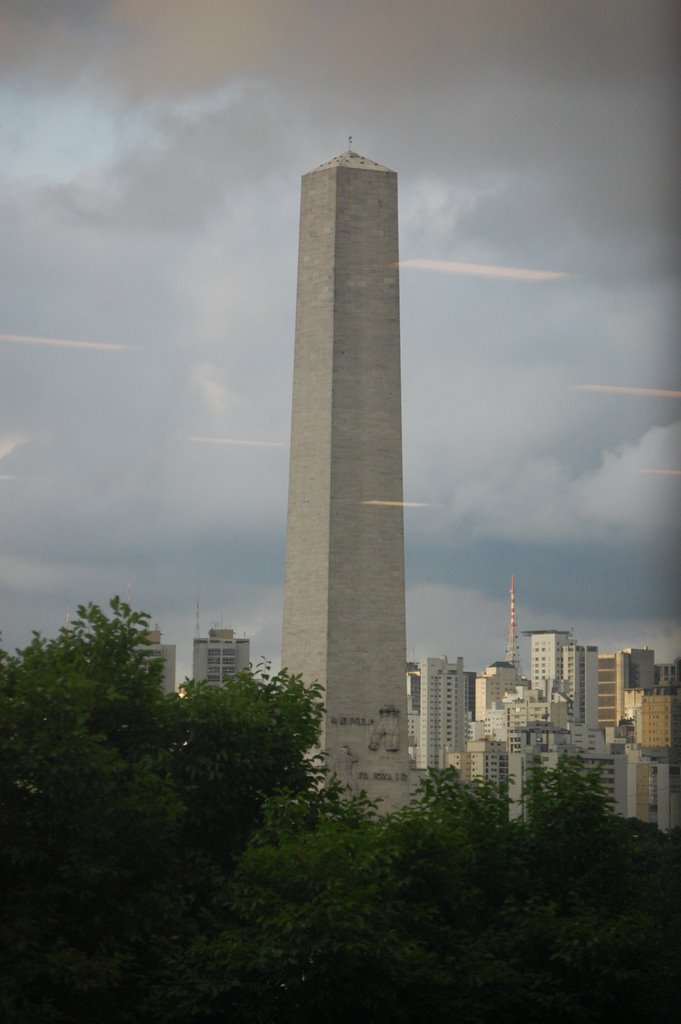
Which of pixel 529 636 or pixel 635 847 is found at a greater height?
pixel 529 636

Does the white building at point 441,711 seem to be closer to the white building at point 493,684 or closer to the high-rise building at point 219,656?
the white building at point 493,684

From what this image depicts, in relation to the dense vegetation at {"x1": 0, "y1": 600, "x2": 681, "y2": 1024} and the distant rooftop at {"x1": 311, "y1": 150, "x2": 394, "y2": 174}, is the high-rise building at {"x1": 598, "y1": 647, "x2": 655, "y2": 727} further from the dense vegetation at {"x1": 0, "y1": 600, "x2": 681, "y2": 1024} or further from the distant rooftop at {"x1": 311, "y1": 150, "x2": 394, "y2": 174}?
the distant rooftop at {"x1": 311, "y1": 150, "x2": 394, "y2": 174}

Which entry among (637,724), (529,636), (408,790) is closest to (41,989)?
(637,724)

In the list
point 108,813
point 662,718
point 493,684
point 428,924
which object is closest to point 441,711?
point 493,684

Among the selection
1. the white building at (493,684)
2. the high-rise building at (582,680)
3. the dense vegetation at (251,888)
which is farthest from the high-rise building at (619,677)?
the white building at (493,684)

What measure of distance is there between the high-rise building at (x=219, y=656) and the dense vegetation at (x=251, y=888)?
2748 millimetres

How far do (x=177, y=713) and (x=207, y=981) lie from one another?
14.3 ft

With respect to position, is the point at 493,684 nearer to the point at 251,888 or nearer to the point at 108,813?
the point at 251,888

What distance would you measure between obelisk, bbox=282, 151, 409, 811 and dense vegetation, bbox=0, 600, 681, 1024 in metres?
6.63

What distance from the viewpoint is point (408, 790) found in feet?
102

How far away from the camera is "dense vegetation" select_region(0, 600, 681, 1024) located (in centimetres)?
2038

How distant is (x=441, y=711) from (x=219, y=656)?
167 inches

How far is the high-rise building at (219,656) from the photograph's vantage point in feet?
87.9

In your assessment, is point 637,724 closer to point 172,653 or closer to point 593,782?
point 593,782
